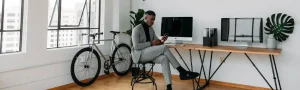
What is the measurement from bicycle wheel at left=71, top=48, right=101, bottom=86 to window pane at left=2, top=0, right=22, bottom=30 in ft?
3.18

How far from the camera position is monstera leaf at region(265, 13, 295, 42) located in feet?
10.7

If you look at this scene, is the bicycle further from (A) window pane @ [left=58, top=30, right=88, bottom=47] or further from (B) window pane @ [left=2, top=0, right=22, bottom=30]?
(B) window pane @ [left=2, top=0, right=22, bottom=30]

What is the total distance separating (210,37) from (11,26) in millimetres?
2824

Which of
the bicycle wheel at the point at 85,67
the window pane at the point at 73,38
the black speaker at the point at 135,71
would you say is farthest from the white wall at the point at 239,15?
the window pane at the point at 73,38

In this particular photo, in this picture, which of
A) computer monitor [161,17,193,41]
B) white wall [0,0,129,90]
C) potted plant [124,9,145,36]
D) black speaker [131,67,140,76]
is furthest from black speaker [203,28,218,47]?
white wall [0,0,129,90]

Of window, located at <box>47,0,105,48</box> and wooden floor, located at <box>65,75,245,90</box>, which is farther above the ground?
window, located at <box>47,0,105,48</box>

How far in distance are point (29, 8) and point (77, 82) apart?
4.32ft

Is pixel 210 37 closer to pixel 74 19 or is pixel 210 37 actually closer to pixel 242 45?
pixel 242 45

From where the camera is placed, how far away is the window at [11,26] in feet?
9.71

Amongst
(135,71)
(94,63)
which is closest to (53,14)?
(94,63)

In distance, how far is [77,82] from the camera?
3.69 m

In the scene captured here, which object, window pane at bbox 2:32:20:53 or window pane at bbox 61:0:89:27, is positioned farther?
window pane at bbox 61:0:89:27

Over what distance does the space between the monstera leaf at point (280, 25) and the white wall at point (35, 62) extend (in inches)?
122

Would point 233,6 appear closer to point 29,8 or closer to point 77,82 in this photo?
point 77,82
